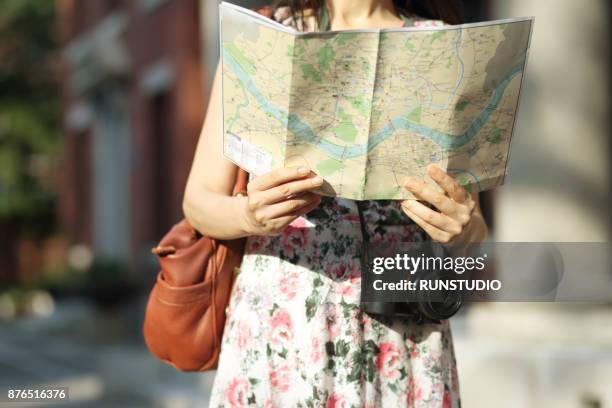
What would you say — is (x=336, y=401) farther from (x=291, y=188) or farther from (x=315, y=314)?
(x=291, y=188)

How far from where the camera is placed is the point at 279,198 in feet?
5.64

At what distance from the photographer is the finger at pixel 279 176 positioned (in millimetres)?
1688

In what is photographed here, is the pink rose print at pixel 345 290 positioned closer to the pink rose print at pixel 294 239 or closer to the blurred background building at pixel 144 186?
the pink rose print at pixel 294 239

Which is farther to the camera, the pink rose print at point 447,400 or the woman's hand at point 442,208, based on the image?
the pink rose print at point 447,400

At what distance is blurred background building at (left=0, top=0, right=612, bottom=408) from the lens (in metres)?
4.80

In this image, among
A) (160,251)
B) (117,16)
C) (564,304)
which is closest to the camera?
(160,251)

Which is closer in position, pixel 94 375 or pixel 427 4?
pixel 427 4

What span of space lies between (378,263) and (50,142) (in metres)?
24.5

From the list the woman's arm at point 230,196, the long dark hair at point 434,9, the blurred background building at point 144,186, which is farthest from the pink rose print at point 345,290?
the blurred background building at point 144,186

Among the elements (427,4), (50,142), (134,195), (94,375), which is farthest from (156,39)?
(50,142)

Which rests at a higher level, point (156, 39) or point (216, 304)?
point (156, 39)

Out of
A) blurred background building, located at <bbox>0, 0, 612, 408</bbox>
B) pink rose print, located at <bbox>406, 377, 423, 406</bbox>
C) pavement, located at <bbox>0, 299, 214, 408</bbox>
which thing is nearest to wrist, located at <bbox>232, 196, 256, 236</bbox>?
pink rose print, located at <bbox>406, 377, 423, 406</bbox>

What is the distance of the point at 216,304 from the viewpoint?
6.68ft

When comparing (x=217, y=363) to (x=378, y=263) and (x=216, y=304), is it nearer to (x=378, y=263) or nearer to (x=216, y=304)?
(x=216, y=304)
